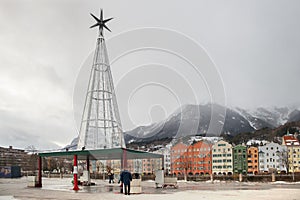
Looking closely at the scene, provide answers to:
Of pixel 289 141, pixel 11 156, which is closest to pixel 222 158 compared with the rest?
pixel 289 141

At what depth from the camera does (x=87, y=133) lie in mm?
38250

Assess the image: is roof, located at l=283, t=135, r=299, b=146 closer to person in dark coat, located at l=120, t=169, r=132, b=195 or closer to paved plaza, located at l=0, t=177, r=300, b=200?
paved plaza, located at l=0, t=177, r=300, b=200

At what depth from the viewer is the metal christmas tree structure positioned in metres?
38.8

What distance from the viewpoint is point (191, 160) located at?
114 metres

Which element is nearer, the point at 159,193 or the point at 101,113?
the point at 159,193

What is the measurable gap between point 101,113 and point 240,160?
8100 centimetres

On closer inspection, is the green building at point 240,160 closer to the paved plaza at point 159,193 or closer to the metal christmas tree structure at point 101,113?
the metal christmas tree structure at point 101,113

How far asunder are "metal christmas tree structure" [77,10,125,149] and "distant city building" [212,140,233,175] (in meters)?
78.5

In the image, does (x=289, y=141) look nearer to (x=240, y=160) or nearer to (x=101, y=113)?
(x=240, y=160)

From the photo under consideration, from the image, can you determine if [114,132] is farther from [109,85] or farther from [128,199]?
[128,199]

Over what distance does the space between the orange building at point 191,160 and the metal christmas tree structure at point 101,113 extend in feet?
238

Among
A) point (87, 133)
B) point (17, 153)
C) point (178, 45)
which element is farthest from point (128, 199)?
point (17, 153)

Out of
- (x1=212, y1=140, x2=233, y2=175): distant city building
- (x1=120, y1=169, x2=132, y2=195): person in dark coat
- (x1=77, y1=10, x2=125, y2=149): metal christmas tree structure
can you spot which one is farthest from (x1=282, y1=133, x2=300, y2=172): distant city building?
(x1=120, y1=169, x2=132, y2=195): person in dark coat

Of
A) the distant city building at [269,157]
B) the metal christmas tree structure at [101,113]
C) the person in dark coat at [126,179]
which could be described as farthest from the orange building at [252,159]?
the person in dark coat at [126,179]
